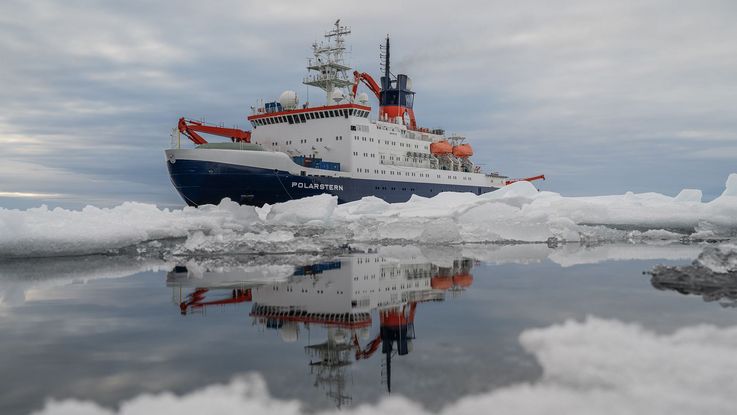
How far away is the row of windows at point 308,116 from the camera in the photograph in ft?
107

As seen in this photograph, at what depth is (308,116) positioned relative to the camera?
1307 inches

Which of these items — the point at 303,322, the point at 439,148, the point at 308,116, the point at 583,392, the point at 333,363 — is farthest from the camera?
the point at 439,148

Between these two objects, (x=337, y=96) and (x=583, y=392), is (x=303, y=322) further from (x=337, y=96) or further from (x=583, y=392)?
(x=337, y=96)

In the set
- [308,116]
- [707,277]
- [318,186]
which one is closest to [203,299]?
[707,277]

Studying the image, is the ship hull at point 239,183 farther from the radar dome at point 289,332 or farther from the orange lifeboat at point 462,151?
the radar dome at point 289,332

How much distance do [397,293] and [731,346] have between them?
16.8ft

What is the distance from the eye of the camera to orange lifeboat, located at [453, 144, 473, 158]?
42684 mm

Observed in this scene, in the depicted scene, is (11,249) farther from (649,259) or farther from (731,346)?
(649,259)

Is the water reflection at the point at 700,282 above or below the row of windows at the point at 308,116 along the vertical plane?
below

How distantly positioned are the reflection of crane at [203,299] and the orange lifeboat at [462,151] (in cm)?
3459

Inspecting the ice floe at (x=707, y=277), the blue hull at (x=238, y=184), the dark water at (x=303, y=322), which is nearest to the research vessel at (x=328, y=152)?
the blue hull at (x=238, y=184)

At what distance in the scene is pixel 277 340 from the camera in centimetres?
636

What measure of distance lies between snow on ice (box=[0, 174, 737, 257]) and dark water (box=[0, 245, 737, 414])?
5.93ft

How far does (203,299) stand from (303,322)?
2.51m
